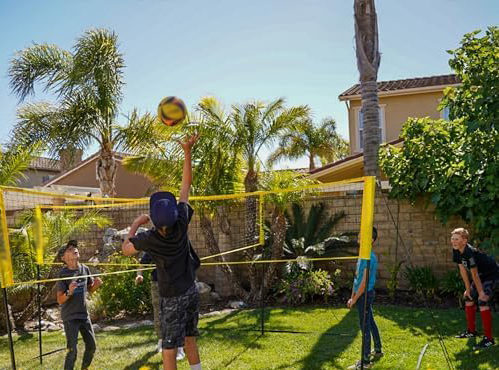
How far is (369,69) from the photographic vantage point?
1042 centimetres

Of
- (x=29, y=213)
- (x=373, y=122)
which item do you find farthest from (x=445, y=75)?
(x=29, y=213)

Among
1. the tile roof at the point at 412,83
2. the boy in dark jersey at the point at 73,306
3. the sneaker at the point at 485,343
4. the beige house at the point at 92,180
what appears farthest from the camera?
the beige house at the point at 92,180

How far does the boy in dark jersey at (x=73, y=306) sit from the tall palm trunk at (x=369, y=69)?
6582 mm

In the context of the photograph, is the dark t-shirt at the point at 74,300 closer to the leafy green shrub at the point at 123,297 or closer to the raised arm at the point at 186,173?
the raised arm at the point at 186,173

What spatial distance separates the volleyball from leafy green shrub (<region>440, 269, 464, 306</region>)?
6.39m

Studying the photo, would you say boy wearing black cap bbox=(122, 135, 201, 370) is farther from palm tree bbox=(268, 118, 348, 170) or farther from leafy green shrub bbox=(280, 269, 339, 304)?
palm tree bbox=(268, 118, 348, 170)

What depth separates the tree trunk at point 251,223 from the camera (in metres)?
10.7

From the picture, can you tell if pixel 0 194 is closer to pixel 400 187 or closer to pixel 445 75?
pixel 400 187

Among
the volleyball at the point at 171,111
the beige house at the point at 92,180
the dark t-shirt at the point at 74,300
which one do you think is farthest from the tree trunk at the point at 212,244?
the beige house at the point at 92,180

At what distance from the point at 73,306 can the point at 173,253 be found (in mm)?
1934

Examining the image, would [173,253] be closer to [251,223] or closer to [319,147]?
[251,223]

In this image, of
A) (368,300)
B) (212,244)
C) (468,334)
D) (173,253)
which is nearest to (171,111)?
(173,253)

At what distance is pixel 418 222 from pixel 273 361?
17.3 feet

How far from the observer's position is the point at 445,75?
19828mm
